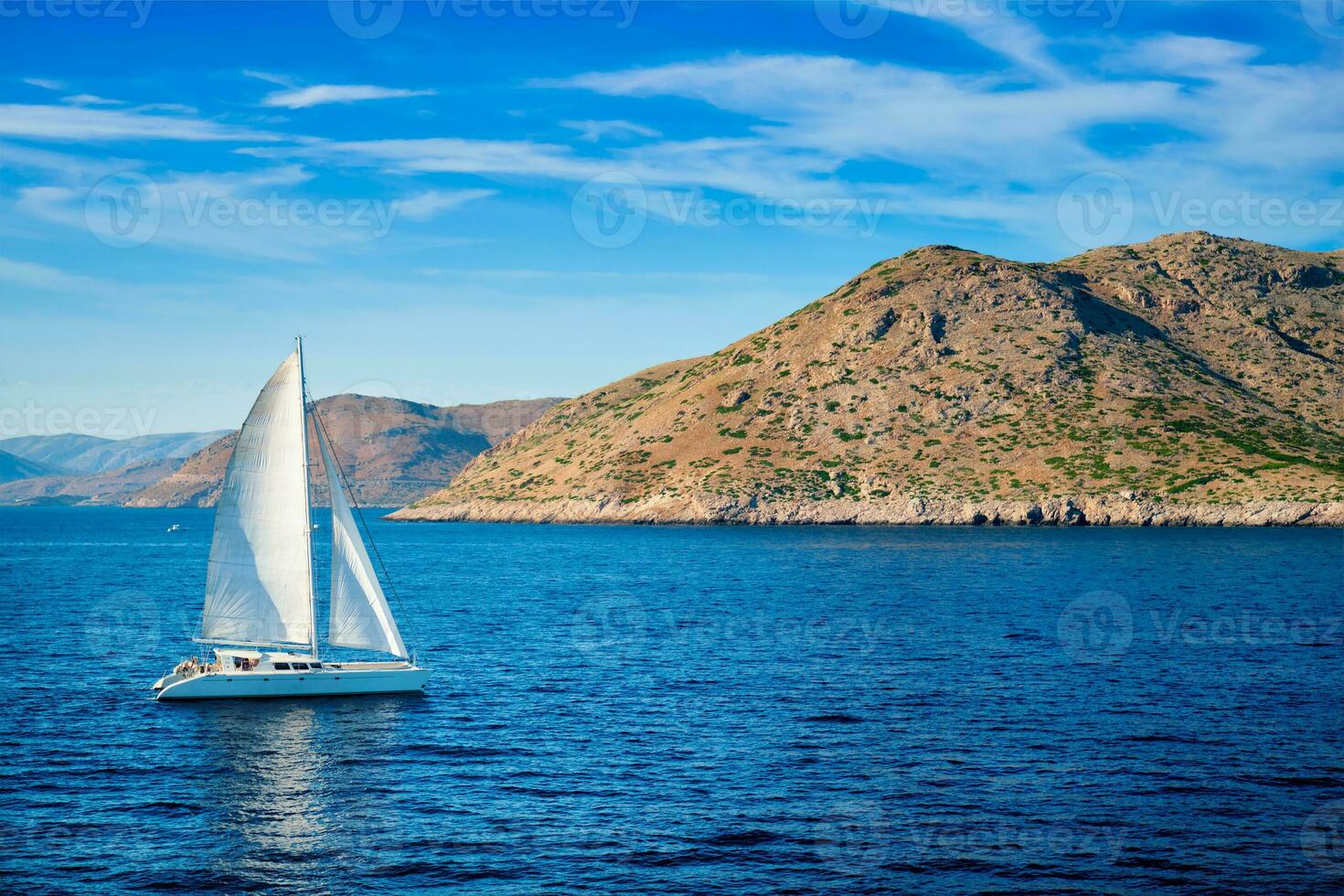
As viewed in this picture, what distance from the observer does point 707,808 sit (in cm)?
3456

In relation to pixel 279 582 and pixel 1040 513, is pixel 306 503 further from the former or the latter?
pixel 1040 513

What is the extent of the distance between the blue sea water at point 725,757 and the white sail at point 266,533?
12.3ft

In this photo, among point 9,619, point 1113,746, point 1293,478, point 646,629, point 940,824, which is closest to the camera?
point 940,824

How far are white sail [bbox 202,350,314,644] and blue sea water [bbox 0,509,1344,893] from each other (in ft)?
12.3

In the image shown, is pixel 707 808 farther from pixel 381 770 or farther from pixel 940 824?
pixel 381 770

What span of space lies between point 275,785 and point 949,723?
2562 cm

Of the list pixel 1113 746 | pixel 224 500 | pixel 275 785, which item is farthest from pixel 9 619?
pixel 1113 746

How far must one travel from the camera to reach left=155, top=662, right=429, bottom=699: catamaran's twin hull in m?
50.4

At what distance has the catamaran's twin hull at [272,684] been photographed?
50.4 m

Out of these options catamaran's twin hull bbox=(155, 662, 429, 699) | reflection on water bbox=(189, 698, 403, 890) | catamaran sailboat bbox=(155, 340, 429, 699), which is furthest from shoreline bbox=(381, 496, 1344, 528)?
reflection on water bbox=(189, 698, 403, 890)

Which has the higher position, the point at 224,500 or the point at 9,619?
the point at 224,500

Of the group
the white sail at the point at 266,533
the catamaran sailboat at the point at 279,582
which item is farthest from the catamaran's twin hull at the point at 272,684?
the white sail at the point at 266,533

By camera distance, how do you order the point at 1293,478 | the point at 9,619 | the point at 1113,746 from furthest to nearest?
the point at 1293,478, the point at 9,619, the point at 1113,746

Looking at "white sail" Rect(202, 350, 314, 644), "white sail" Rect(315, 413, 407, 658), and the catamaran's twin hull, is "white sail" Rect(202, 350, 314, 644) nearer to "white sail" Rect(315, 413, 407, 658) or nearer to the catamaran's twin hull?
"white sail" Rect(315, 413, 407, 658)
